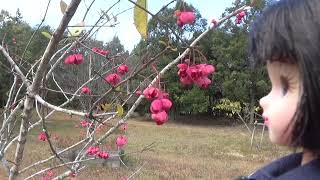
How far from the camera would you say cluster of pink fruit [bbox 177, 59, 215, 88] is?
109 centimetres

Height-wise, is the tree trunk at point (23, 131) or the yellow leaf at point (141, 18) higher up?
the yellow leaf at point (141, 18)

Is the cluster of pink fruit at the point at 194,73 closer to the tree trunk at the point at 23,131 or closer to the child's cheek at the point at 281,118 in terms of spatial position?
the tree trunk at the point at 23,131

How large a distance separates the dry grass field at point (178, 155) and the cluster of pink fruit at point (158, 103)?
3883 mm

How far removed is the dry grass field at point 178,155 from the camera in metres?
7.72

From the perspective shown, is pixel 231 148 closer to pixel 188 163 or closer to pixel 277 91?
pixel 188 163

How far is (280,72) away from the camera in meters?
0.56

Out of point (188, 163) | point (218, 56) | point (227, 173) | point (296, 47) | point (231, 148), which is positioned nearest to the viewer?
point (296, 47)

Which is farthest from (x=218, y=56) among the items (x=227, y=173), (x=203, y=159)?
(x=227, y=173)

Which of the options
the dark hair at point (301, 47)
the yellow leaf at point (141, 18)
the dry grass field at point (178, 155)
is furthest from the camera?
the dry grass field at point (178, 155)

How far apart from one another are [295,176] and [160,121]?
0.56m

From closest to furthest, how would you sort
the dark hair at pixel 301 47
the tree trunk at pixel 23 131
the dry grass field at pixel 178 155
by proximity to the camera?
the dark hair at pixel 301 47, the tree trunk at pixel 23 131, the dry grass field at pixel 178 155

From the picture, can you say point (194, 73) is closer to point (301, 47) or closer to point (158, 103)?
point (158, 103)

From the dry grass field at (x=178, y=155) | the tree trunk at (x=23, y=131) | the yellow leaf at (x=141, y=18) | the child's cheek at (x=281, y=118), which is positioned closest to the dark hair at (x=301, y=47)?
the child's cheek at (x=281, y=118)

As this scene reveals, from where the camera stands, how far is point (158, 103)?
3.58ft
